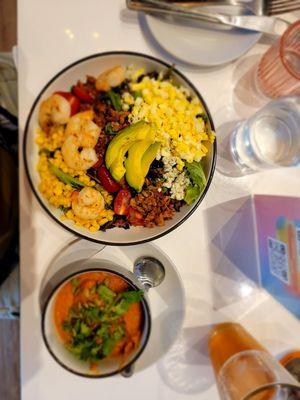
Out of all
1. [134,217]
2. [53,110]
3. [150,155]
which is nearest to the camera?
[150,155]

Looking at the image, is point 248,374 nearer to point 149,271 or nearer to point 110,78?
point 149,271

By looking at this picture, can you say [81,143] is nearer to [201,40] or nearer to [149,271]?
[149,271]

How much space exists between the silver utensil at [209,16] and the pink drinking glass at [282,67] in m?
0.05

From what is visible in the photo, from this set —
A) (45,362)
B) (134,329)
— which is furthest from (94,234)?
(45,362)

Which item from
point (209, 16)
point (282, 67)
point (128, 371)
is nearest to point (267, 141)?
point (282, 67)

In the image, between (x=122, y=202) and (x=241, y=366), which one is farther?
(x=241, y=366)

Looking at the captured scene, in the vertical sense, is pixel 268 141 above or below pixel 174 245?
above

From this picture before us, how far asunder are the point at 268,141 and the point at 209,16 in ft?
0.91

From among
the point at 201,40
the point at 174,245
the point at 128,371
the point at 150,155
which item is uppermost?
the point at 201,40

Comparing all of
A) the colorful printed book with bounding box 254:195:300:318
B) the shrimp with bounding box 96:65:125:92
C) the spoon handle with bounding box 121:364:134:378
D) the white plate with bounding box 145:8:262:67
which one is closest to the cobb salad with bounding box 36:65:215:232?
the shrimp with bounding box 96:65:125:92

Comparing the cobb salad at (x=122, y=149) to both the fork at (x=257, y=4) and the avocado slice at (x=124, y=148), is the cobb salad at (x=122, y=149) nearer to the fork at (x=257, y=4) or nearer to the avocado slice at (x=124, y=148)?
the avocado slice at (x=124, y=148)

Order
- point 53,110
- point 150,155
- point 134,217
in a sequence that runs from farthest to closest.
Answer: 1. point 53,110
2. point 134,217
3. point 150,155

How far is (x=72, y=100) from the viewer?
0.70 m

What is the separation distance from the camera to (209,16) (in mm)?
739
